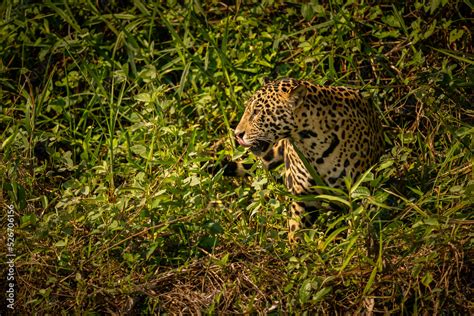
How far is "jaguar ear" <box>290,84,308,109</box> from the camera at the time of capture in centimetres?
571

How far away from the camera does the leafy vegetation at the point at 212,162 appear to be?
16.7 ft

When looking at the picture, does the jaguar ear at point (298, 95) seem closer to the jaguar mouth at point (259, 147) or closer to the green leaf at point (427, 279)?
the jaguar mouth at point (259, 147)

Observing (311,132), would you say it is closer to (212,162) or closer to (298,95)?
(298,95)

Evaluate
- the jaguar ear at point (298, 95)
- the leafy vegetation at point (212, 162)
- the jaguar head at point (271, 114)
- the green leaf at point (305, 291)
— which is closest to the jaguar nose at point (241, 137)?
the jaguar head at point (271, 114)

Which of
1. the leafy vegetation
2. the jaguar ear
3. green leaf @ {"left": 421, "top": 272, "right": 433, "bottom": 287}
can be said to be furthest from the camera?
the jaguar ear

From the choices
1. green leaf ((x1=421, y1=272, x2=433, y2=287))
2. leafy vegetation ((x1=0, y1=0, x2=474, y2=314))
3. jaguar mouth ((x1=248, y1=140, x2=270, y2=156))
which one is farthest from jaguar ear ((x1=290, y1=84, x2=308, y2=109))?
green leaf ((x1=421, y1=272, x2=433, y2=287))

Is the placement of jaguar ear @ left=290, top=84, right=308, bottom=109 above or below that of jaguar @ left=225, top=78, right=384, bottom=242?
above

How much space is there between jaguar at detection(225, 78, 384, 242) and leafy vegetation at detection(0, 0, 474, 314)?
0.16 meters

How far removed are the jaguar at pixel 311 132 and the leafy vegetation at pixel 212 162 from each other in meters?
0.16

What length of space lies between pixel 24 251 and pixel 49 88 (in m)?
2.00

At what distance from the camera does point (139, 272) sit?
5.47m

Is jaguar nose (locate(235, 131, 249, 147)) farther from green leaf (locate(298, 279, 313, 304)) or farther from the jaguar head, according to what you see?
green leaf (locate(298, 279, 313, 304))


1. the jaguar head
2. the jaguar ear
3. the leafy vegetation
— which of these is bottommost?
the leafy vegetation

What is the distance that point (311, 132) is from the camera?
19.0ft
